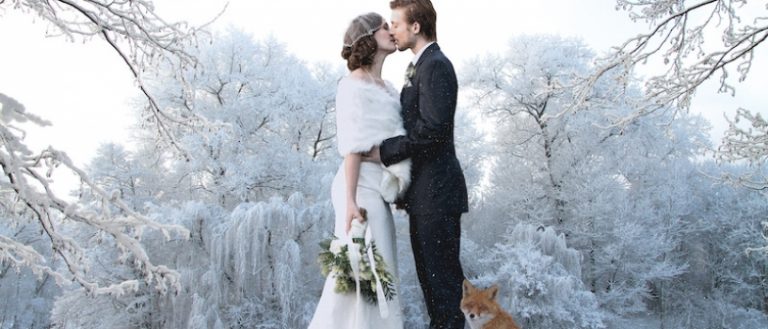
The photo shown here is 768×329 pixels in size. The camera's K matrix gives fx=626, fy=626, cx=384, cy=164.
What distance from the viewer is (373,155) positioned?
250 centimetres

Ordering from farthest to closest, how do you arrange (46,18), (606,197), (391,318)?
(606,197) → (46,18) → (391,318)

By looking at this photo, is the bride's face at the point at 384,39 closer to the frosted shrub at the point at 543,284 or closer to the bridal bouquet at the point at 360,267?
the bridal bouquet at the point at 360,267

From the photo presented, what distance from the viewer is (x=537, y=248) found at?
14.2 m

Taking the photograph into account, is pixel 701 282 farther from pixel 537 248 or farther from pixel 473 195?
pixel 537 248

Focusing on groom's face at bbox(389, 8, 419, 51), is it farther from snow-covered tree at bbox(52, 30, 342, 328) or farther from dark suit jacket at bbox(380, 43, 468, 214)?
snow-covered tree at bbox(52, 30, 342, 328)

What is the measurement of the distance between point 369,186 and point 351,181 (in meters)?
0.09

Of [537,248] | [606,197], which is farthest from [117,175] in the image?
[606,197]

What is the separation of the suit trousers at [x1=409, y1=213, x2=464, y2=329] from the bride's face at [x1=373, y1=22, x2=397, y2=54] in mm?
700

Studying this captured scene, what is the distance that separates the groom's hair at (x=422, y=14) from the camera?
248 centimetres

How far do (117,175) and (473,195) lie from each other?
11.0 metres

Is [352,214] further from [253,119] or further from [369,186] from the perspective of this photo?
[253,119]

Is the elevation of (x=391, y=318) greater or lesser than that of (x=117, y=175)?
lesser

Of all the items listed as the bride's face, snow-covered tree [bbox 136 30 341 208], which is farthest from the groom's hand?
snow-covered tree [bbox 136 30 341 208]

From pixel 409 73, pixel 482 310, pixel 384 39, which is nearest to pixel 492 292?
pixel 482 310
